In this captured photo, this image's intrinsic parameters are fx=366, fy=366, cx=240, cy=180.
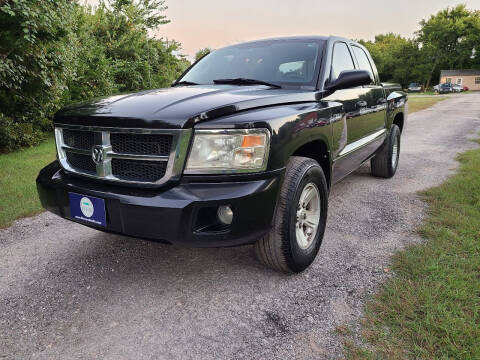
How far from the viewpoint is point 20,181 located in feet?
16.6

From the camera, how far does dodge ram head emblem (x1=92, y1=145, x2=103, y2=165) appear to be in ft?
7.14

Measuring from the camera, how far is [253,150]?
2.02 meters

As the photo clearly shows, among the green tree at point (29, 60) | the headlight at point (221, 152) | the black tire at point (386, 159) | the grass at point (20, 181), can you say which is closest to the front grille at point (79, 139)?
the headlight at point (221, 152)

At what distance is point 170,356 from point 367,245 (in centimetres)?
188

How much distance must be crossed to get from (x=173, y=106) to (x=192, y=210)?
25.5 inches

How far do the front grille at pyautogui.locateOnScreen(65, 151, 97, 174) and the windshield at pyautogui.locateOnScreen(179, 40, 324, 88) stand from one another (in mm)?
1367

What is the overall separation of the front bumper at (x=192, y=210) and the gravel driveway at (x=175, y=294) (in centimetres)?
49

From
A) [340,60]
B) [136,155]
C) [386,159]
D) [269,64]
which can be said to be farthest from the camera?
[386,159]

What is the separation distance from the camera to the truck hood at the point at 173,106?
2021mm

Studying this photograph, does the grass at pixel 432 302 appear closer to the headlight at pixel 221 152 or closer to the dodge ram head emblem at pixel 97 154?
the headlight at pixel 221 152

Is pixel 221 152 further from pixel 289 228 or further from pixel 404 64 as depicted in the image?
pixel 404 64

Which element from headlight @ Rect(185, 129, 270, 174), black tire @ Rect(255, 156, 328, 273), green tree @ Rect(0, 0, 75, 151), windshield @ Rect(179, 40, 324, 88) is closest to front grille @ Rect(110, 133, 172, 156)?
headlight @ Rect(185, 129, 270, 174)

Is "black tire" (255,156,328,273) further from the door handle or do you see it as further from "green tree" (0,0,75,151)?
"green tree" (0,0,75,151)

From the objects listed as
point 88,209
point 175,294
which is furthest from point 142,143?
point 175,294
